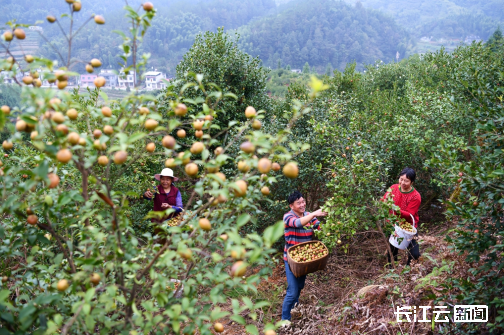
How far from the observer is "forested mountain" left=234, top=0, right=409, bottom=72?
7856cm

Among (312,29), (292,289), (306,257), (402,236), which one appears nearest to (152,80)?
(306,257)

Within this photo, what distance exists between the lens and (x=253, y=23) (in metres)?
86.7

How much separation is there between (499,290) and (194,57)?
5957 mm

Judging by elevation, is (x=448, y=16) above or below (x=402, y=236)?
above

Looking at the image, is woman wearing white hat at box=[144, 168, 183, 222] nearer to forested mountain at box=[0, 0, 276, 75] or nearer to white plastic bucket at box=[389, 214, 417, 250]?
white plastic bucket at box=[389, 214, 417, 250]

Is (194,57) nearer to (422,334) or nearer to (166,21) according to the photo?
(422,334)

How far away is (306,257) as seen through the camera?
10.4 ft

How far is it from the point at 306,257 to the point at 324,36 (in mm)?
88557

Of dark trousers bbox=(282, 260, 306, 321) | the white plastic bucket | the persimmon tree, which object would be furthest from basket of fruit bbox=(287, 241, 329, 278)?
the persimmon tree

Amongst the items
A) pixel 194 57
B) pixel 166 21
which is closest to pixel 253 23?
pixel 166 21

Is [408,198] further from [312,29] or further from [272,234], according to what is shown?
[312,29]

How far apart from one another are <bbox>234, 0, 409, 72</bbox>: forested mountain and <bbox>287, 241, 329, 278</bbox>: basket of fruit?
244 feet

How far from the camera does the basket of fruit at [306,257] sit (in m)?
3.06

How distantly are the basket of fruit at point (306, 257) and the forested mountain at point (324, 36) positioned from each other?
74426 millimetres
